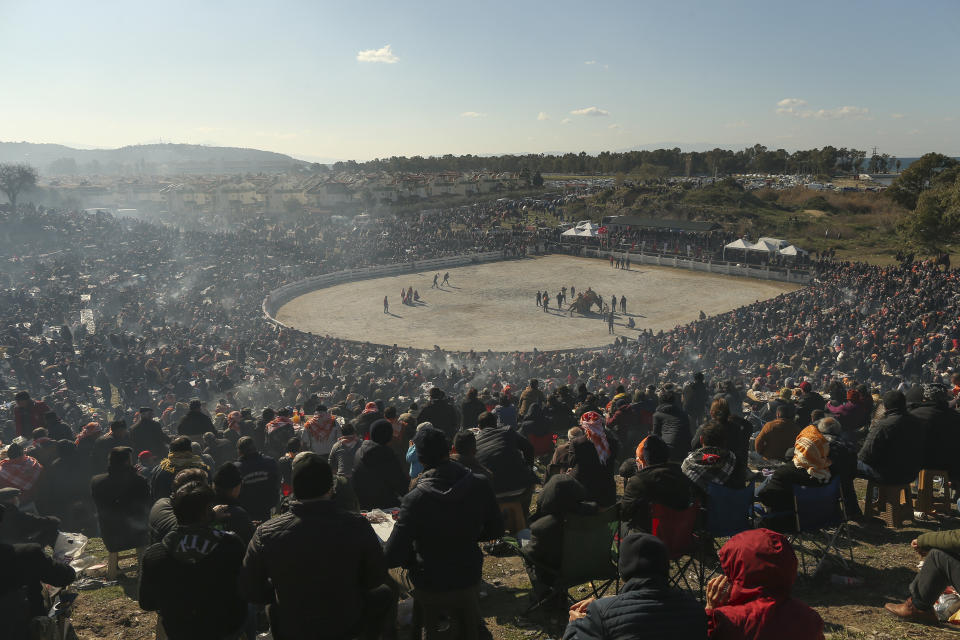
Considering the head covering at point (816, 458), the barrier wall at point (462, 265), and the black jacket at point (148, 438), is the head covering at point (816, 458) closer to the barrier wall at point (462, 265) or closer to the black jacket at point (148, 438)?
the black jacket at point (148, 438)

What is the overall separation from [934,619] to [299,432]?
862cm

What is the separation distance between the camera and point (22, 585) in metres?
4.18

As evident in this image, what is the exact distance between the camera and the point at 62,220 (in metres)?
62.4

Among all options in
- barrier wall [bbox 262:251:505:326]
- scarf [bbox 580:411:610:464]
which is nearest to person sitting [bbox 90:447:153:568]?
scarf [bbox 580:411:610:464]

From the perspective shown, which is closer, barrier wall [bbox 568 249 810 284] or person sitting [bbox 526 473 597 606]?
person sitting [bbox 526 473 597 606]

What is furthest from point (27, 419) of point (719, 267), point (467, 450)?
point (719, 267)

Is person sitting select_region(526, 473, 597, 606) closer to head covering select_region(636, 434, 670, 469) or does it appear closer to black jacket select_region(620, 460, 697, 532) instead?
black jacket select_region(620, 460, 697, 532)

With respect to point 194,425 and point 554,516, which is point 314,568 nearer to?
point 554,516

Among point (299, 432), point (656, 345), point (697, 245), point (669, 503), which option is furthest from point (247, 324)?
point (697, 245)

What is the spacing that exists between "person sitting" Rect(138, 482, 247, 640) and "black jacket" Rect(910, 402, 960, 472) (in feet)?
23.7

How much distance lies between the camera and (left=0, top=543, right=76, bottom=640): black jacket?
13.4 ft

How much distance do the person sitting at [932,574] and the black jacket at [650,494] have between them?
176 cm

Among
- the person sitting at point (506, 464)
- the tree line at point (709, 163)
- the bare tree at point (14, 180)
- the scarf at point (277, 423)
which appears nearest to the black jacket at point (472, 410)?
the scarf at point (277, 423)

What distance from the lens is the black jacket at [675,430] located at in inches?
302
